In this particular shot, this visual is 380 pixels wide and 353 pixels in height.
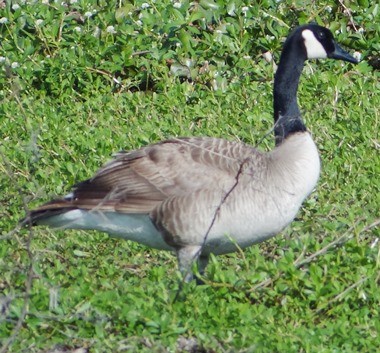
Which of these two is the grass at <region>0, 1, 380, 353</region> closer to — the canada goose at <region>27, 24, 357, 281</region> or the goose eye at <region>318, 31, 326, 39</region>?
the canada goose at <region>27, 24, 357, 281</region>

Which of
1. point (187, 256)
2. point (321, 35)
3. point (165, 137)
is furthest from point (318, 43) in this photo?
point (187, 256)

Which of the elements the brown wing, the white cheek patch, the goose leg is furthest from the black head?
the goose leg

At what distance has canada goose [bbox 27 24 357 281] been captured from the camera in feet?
21.5

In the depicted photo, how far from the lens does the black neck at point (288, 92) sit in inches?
286

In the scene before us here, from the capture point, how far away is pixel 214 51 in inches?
403

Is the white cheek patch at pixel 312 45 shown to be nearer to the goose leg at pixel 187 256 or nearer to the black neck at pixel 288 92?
the black neck at pixel 288 92

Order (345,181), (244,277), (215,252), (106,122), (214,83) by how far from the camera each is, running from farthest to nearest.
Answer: (214,83) < (106,122) < (345,181) < (215,252) < (244,277)

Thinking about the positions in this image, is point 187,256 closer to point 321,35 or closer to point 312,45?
point 312,45

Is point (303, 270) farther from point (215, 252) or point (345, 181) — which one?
point (345, 181)

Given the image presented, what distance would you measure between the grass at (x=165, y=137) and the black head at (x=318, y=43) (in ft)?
2.75

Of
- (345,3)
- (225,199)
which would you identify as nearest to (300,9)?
(345,3)

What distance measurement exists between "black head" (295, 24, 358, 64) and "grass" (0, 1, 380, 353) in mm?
838

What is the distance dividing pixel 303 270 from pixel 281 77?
1666mm

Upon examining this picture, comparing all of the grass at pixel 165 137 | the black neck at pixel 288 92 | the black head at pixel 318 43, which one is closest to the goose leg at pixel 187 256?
the grass at pixel 165 137
